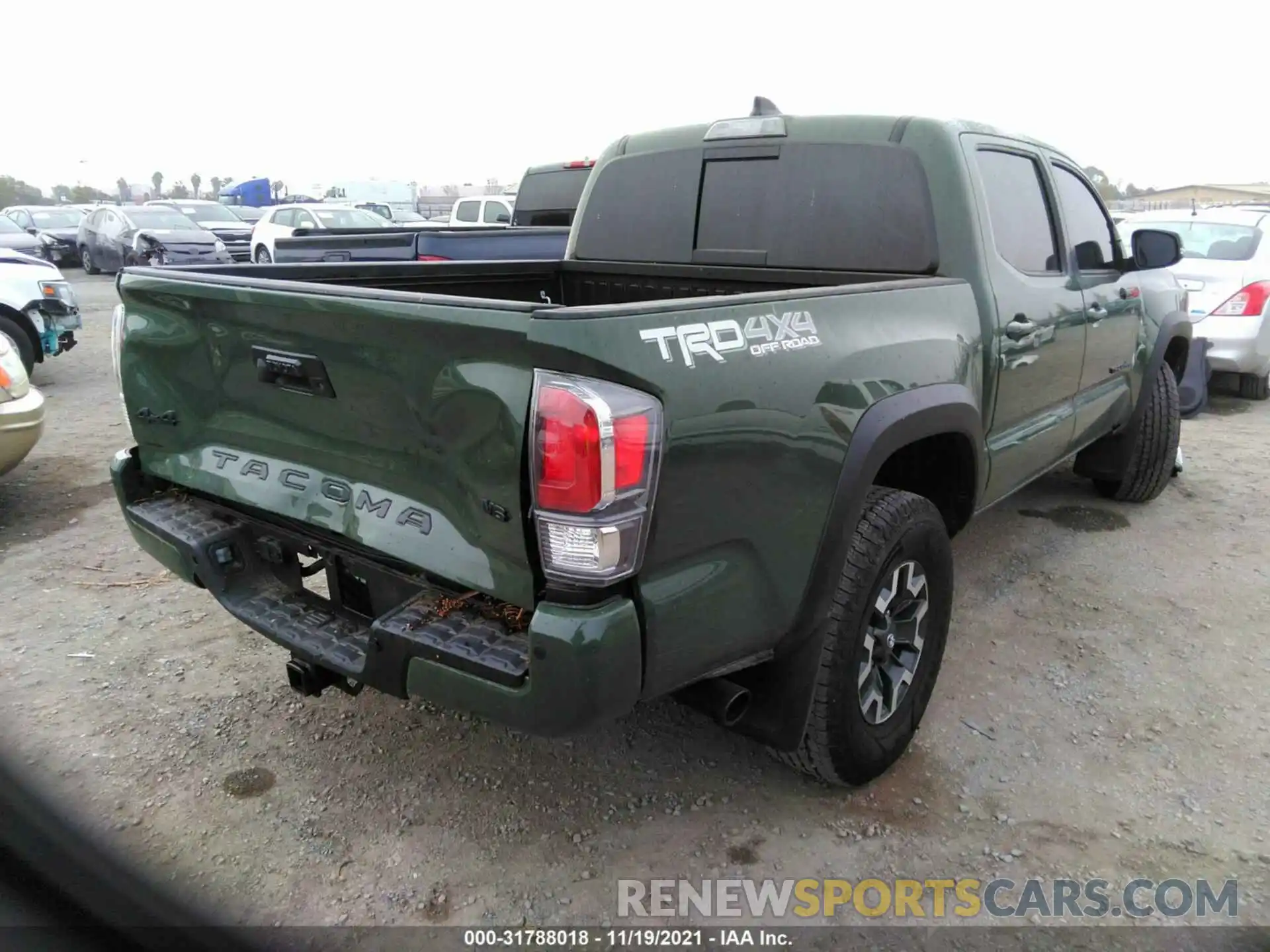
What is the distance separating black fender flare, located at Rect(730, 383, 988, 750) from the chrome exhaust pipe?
9 cm

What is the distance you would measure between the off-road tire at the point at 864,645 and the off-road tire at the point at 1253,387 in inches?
301

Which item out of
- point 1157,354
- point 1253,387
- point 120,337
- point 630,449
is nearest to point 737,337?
point 630,449

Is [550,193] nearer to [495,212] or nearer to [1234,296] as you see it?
[495,212]

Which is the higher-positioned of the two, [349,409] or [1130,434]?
[349,409]

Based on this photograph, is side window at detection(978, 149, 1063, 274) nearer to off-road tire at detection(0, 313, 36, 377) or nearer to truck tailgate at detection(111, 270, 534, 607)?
truck tailgate at detection(111, 270, 534, 607)

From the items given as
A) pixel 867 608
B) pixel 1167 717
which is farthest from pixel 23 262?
pixel 1167 717

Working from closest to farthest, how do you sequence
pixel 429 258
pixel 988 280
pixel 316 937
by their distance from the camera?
pixel 316 937 → pixel 988 280 → pixel 429 258

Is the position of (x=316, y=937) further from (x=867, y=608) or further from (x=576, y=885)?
(x=867, y=608)

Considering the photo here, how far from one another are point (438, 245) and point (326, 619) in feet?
19.6

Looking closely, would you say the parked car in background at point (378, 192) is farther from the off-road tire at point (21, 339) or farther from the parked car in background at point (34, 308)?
the off-road tire at point (21, 339)

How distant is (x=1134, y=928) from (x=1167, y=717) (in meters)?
1.16

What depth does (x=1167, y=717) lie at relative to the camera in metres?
3.21

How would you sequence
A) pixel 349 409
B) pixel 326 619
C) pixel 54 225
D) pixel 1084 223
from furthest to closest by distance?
pixel 54 225 → pixel 1084 223 → pixel 326 619 → pixel 349 409

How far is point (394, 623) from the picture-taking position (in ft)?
7.17
